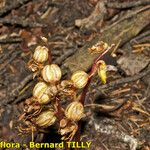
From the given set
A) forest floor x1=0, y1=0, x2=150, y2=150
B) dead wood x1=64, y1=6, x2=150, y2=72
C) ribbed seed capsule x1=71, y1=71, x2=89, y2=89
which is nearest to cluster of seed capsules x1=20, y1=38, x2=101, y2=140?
ribbed seed capsule x1=71, y1=71, x2=89, y2=89

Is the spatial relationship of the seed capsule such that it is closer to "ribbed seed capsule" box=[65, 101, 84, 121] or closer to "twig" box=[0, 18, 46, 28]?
"ribbed seed capsule" box=[65, 101, 84, 121]

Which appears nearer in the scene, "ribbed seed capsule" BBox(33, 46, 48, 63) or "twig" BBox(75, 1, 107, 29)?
"ribbed seed capsule" BBox(33, 46, 48, 63)

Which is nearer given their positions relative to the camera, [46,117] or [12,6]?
[46,117]

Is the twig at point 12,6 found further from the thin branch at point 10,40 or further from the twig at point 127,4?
the twig at point 127,4

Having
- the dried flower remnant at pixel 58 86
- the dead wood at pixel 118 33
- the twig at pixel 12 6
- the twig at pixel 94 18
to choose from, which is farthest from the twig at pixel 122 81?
the twig at pixel 12 6

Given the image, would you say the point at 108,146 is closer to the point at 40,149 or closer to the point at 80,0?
the point at 40,149

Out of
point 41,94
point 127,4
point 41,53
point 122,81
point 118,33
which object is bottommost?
point 41,94

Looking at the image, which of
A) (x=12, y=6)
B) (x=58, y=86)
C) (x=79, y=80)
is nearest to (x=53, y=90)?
(x=58, y=86)

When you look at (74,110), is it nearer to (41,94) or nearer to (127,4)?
(41,94)

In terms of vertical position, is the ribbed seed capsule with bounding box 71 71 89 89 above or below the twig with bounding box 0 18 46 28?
below
